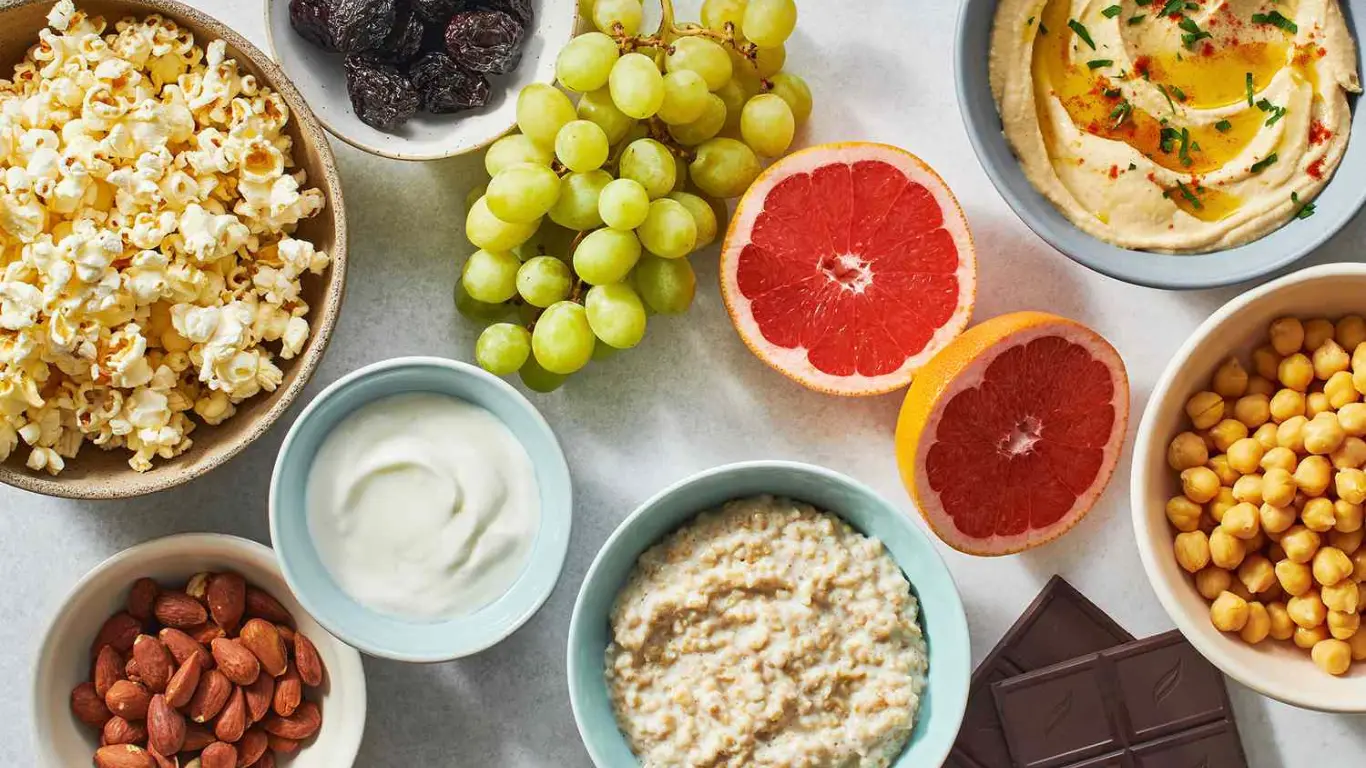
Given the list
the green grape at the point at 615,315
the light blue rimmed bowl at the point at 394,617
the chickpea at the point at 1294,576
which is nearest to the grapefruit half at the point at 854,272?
the green grape at the point at 615,315

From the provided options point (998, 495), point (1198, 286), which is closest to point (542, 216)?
point (998, 495)

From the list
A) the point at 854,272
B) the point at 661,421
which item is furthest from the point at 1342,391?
the point at 661,421

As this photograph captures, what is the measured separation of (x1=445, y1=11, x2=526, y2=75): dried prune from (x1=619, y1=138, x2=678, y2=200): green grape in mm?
231

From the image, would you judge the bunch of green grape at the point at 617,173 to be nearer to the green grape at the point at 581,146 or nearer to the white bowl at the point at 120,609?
the green grape at the point at 581,146

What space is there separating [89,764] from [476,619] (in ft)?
1.95

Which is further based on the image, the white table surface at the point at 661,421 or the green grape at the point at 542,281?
the white table surface at the point at 661,421

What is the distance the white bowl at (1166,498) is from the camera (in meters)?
1.59

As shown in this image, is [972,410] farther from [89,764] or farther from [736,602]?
[89,764]

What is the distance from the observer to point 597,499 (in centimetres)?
180

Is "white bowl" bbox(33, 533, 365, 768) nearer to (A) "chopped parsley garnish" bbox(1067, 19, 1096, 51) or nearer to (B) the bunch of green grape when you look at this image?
(B) the bunch of green grape

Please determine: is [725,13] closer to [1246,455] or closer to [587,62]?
[587,62]

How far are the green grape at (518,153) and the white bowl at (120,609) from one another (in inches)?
25.9

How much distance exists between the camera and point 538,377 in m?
1.71

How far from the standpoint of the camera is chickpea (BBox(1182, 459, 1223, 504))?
1.63 metres
